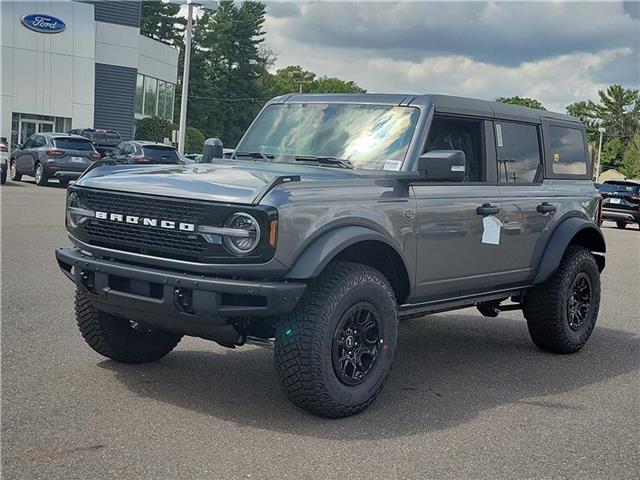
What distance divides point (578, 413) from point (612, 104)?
112584mm

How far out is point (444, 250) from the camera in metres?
5.60

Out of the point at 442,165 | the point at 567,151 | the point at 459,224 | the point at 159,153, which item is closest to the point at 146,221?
the point at 442,165

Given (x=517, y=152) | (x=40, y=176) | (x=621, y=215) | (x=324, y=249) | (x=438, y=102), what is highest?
(x=438, y=102)

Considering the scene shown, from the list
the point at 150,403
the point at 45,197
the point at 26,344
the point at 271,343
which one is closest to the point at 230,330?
the point at 271,343

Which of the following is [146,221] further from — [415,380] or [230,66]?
[230,66]

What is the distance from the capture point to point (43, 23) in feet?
138

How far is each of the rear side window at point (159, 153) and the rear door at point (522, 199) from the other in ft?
62.8

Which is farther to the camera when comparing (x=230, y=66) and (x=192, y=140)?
(x=230, y=66)

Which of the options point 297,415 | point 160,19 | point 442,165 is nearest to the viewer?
point 297,415

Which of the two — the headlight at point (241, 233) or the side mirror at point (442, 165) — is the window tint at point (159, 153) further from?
the headlight at point (241, 233)

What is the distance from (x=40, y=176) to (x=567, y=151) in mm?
20599

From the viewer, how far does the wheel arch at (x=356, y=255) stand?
4527 mm

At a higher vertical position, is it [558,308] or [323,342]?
[323,342]

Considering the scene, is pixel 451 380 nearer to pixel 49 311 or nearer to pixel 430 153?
pixel 430 153
